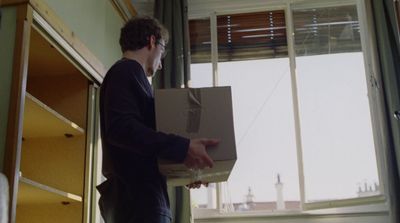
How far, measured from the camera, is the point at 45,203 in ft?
7.96

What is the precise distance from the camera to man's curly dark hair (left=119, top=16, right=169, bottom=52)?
1.67 m

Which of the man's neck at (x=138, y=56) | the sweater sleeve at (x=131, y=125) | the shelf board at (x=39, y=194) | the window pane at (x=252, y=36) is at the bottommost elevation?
the shelf board at (x=39, y=194)

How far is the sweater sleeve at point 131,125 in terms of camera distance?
133 cm

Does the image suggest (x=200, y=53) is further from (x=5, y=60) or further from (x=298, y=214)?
(x=5, y=60)

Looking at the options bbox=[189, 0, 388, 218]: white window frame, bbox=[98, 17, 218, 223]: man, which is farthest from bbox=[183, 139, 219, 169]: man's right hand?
bbox=[189, 0, 388, 218]: white window frame

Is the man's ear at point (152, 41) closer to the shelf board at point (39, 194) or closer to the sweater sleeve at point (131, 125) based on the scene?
the sweater sleeve at point (131, 125)

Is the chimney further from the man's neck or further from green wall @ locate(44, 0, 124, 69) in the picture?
the man's neck

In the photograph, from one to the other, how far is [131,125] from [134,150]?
0.07 meters

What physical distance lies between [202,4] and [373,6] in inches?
45.5

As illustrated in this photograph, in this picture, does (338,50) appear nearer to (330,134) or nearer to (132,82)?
(330,134)

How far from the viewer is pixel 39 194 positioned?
2.15 metres

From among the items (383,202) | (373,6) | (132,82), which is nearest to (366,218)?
(383,202)

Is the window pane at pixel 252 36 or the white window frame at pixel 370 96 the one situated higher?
the window pane at pixel 252 36

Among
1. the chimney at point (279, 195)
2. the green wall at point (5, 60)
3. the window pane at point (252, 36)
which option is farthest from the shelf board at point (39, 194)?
the window pane at point (252, 36)
